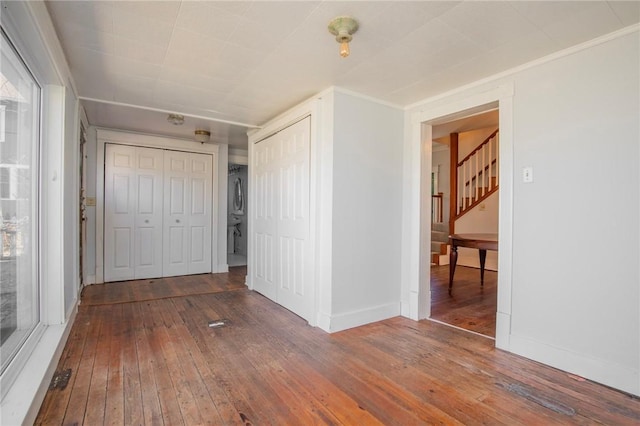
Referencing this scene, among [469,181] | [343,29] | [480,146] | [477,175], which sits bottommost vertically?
[469,181]

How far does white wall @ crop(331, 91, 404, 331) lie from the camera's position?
9.24ft

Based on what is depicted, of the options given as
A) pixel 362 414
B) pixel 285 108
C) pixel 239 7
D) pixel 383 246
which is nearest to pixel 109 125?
pixel 285 108

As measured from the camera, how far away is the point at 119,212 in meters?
4.53

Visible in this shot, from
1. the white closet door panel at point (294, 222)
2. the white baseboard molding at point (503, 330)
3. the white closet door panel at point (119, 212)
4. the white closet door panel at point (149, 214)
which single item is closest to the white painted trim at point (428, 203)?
the white baseboard molding at point (503, 330)

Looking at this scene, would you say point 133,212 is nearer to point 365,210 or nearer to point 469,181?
point 365,210

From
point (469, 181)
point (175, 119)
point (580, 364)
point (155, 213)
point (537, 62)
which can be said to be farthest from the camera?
point (469, 181)

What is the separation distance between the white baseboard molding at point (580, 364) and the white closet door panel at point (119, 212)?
480 centimetres

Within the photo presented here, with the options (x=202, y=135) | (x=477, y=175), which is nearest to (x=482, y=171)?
(x=477, y=175)

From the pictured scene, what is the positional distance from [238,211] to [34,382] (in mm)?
6301

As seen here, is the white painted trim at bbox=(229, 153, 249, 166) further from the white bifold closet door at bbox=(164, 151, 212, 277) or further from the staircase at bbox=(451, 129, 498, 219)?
the staircase at bbox=(451, 129, 498, 219)

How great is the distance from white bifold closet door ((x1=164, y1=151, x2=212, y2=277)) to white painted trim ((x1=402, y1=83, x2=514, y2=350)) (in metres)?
3.39

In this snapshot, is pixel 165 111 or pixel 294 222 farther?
pixel 165 111

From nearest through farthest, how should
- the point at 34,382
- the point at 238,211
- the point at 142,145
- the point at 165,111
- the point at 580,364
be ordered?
the point at 34,382, the point at 580,364, the point at 165,111, the point at 142,145, the point at 238,211

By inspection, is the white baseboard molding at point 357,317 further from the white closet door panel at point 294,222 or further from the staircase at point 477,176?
the staircase at point 477,176
